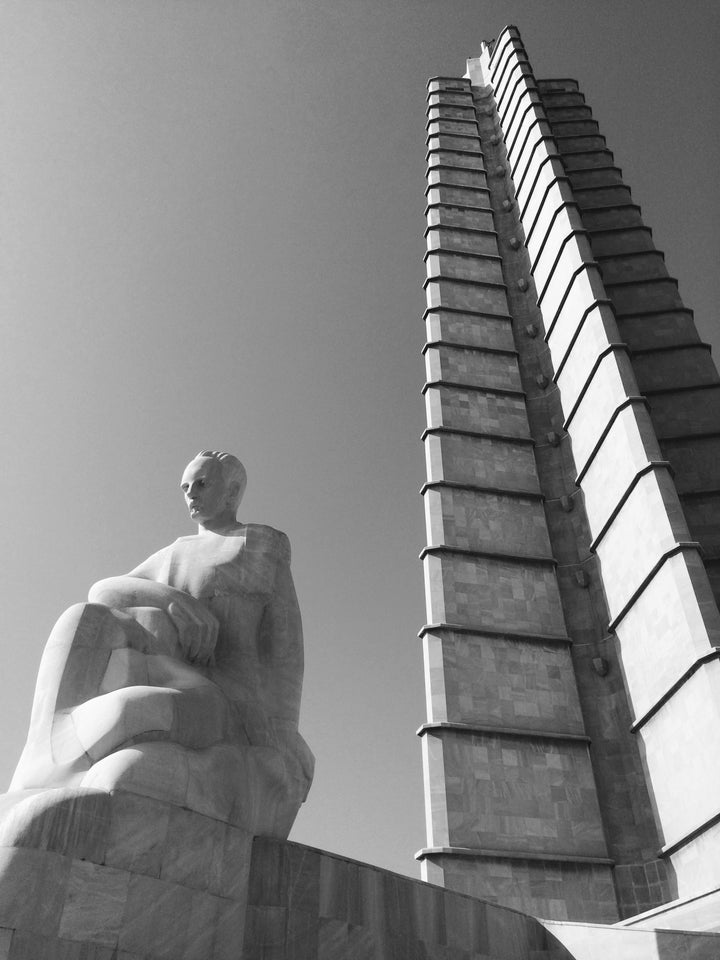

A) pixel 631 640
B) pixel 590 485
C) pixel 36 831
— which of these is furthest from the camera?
pixel 590 485

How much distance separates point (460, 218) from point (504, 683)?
601 inches

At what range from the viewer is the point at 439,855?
9703mm

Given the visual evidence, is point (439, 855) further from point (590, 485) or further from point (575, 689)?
point (590, 485)

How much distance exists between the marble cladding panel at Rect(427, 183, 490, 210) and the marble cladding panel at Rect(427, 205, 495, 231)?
11.3 inches

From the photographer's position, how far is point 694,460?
1336 centimetres

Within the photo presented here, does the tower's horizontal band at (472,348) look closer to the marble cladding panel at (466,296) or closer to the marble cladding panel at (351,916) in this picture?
the marble cladding panel at (466,296)

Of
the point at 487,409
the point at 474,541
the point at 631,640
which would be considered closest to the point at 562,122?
the point at 487,409

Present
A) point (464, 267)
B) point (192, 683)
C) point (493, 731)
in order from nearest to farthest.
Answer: point (192, 683), point (493, 731), point (464, 267)

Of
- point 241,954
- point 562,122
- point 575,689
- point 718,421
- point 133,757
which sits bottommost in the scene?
point 241,954

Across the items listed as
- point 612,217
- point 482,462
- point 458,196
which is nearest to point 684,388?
point 482,462

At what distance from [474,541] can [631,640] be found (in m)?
3.49

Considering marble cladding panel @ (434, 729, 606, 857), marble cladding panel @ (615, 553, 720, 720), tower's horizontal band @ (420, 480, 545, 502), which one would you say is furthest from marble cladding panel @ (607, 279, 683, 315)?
marble cladding panel @ (434, 729, 606, 857)

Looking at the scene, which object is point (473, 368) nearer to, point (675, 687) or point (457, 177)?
point (675, 687)

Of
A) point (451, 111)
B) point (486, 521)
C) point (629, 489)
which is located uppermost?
point (451, 111)
